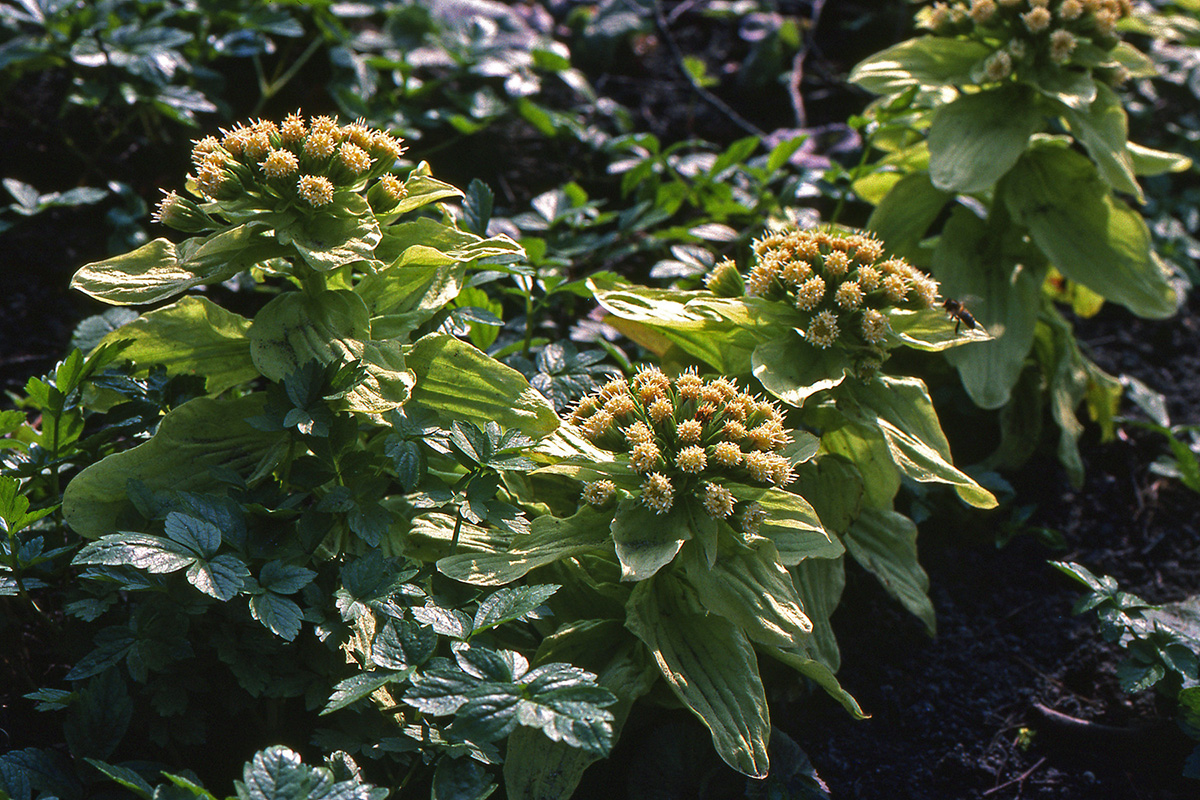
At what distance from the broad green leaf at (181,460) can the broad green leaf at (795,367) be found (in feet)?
3.20

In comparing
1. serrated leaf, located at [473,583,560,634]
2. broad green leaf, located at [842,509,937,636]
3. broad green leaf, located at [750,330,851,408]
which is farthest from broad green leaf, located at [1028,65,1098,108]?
serrated leaf, located at [473,583,560,634]

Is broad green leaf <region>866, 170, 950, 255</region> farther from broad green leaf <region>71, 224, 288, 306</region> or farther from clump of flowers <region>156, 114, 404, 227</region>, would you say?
broad green leaf <region>71, 224, 288, 306</region>

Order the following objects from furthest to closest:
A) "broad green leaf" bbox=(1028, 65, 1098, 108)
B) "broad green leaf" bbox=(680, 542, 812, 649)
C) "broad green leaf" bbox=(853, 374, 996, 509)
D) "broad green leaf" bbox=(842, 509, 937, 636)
Answer: "broad green leaf" bbox=(1028, 65, 1098, 108) → "broad green leaf" bbox=(842, 509, 937, 636) → "broad green leaf" bbox=(853, 374, 996, 509) → "broad green leaf" bbox=(680, 542, 812, 649)

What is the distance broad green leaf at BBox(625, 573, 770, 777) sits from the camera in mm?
1631

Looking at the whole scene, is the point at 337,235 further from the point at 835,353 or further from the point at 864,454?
the point at 864,454

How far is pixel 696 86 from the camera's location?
151 inches

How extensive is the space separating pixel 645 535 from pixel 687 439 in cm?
19

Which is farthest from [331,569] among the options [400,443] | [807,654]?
[807,654]

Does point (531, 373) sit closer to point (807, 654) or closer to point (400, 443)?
point (400, 443)

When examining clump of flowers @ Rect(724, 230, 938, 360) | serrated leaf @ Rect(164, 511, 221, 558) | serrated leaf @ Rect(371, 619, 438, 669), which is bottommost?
serrated leaf @ Rect(371, 619, 438, 669)

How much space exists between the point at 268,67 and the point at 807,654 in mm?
3136

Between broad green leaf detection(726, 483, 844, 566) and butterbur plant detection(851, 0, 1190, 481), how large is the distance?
1006 mm

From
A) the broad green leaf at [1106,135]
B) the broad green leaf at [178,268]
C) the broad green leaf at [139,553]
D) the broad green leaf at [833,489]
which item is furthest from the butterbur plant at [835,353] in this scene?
the broad green leaf at [139,553]

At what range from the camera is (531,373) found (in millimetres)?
2232
